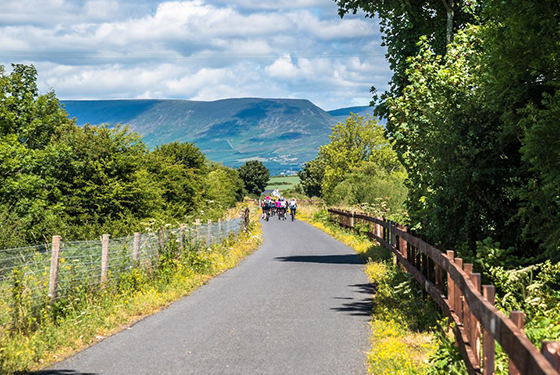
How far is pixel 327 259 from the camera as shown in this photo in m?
23.0

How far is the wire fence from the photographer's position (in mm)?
9961

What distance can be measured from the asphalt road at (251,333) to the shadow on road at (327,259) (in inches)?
181

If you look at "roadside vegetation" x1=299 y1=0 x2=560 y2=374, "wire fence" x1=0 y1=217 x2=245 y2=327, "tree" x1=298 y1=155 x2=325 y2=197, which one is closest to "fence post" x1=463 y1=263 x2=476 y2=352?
"roadside vegetation" x1=299 y1=0 x2=560 y2=374

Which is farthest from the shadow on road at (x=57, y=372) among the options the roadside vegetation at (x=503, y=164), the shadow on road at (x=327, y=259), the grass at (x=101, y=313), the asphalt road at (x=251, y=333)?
the shadow on road at (x=327, y=259)

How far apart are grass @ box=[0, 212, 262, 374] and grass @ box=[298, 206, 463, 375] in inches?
166

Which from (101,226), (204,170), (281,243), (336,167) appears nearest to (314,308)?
(101,226)

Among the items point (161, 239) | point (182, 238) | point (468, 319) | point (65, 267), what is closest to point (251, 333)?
point (65, 267)

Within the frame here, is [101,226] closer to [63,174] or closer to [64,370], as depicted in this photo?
[63,174]

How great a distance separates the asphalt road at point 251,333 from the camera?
806cm

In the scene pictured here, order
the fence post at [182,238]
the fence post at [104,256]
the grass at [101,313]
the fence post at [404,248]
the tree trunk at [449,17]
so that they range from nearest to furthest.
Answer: the grass at [101,313] → the fence post at [104,256] → the fence post at [404,248] → the fence post at [182,238] → the tree trunk at [449,17]

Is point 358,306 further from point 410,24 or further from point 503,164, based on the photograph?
point 410,24

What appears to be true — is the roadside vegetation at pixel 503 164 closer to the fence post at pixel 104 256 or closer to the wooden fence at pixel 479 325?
the wooden fence at pixel 479 325

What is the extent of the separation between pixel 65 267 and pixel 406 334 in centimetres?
612

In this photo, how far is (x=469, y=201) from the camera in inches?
468
